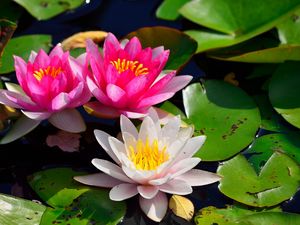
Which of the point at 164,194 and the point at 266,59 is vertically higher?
the point at 266,59

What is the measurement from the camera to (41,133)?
196 centimetres

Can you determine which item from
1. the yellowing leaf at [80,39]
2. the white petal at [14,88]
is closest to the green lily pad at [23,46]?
the yellowing leaf at [80,39]

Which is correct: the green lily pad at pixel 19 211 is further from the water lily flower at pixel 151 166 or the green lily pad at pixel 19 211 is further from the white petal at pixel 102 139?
the white petal at pixel 102 139

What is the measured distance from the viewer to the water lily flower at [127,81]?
1755 mm

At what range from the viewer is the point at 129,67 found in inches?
72.3

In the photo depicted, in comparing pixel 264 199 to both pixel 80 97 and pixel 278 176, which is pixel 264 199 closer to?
pixel 278 176

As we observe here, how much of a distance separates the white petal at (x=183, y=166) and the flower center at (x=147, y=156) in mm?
38

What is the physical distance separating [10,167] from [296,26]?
4.05 ft

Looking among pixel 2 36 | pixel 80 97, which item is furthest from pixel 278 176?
pixel 2 36

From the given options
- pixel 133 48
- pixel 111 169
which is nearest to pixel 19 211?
pixel 111 169

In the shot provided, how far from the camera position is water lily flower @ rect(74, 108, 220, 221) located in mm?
1626

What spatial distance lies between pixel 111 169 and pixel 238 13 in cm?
97

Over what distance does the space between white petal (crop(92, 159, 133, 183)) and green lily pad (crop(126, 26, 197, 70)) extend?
22.0 inches

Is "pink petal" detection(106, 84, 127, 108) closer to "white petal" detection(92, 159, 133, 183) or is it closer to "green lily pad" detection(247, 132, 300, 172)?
"white petal" detection(92, 159, 133, 183)
